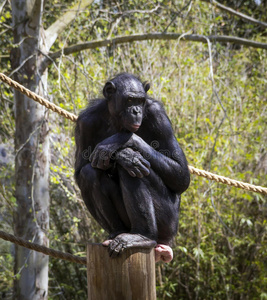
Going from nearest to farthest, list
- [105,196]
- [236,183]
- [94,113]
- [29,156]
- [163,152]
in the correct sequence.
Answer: [105,196]
[163,152]
[94,113]
[236,183]
[29,156]

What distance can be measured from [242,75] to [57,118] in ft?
11.9

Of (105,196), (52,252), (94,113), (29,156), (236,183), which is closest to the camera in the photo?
(105,196)

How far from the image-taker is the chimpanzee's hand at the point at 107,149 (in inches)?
113

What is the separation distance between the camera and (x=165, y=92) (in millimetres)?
7590

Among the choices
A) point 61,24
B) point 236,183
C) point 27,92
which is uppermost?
point 61,24

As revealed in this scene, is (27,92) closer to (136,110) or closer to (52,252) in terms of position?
(52,252)

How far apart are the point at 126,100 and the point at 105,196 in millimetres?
616

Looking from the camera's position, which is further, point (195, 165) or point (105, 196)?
point (195, 165)

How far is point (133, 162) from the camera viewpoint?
9.29 ft

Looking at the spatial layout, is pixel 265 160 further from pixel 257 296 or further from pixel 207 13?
pixel 207 13

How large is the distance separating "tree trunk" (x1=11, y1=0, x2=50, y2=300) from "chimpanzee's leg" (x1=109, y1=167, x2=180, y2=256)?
3005 millimetres

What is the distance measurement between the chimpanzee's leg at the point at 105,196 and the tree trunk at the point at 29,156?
2851mm

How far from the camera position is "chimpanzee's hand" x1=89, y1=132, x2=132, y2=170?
2.88m

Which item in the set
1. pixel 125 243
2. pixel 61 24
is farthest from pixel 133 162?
pixel 61 24
